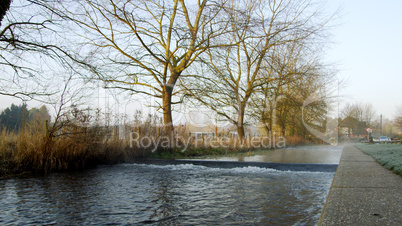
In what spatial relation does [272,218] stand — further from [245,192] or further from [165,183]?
[165,183]

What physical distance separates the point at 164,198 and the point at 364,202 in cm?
334

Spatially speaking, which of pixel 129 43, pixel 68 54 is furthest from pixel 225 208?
pixel 129 43

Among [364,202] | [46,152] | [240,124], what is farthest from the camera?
[240,124]

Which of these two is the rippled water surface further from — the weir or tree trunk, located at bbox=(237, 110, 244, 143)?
tree trunk, located at bbox=(237, 110, 244, 143)

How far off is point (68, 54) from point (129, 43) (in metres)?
5.61

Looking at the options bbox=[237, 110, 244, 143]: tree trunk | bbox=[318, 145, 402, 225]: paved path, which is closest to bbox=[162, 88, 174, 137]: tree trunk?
bbox=[237, 110, 244, 143]: tree trunk

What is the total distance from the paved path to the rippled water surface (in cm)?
75

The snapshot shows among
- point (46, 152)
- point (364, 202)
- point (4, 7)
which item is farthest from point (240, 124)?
point (364, 202)

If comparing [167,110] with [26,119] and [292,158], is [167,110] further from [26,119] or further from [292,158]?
[26,119]

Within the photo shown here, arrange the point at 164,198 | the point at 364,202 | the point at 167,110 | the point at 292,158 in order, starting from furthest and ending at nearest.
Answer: the point at 167,110 < the point at 292,158 < the point at 164,198 < the point at 364,202

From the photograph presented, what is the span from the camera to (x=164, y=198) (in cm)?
525

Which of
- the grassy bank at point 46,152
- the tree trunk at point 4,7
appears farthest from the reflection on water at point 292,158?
the tree trunk at point 4,7

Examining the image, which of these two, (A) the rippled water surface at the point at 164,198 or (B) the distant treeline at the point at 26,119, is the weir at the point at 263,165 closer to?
(A) the rippled water surface at the point at 164,198

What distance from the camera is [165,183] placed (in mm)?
6812
